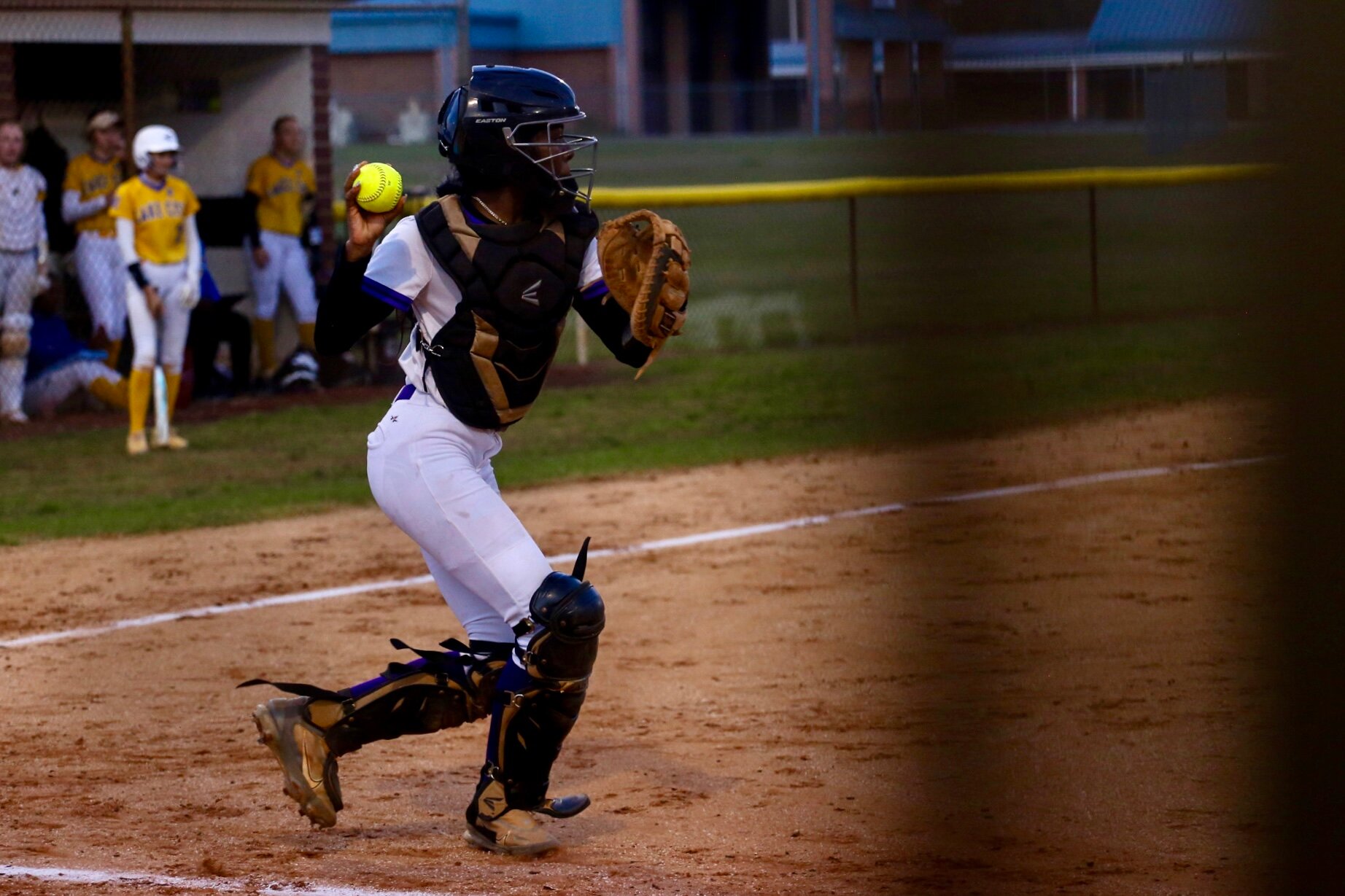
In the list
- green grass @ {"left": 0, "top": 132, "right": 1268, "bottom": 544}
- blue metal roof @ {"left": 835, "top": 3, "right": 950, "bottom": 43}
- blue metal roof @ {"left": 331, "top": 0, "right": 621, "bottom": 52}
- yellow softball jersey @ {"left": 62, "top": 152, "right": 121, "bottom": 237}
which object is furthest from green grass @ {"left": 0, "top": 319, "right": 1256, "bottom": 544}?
blue metal roof @ {"left": 331, "top": 0, "right": 621, "bottom": 52}

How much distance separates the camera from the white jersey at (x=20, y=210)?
33.3 ft

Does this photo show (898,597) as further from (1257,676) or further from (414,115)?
(414,115)

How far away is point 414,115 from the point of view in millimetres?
19625

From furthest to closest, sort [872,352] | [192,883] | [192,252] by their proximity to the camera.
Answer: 1. [192,252]
2. [192,883]
3. [872,352]

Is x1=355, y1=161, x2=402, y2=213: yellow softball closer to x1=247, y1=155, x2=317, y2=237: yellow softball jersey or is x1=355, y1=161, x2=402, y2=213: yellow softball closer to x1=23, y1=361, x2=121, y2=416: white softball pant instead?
x1=23, y1=361, x2=121, y2=416: white softball pant

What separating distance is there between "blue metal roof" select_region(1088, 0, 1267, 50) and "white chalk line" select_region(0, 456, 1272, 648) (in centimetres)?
383

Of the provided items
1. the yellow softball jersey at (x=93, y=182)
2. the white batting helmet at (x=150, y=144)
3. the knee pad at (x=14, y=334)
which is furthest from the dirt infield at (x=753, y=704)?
the yellow softball jersey at (x=93, y=182)

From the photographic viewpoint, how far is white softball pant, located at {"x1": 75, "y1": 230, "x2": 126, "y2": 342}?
10898 mm

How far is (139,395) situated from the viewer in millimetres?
9430

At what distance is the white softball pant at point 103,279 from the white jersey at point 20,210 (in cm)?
56

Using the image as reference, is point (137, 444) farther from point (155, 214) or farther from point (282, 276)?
point (282, 276)

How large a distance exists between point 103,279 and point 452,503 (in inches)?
319

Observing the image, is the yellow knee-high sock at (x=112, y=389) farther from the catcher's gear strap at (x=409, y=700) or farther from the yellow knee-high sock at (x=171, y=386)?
the catcher's gear strap at (x=409, y=700)

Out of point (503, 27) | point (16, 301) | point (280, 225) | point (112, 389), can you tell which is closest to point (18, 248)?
point (16, 301)
